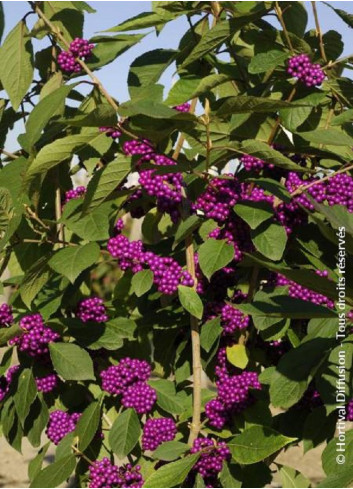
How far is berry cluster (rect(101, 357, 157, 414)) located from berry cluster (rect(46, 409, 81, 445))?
7.1 inches

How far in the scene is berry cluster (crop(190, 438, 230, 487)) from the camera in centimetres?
190

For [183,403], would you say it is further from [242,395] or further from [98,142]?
[98,142]

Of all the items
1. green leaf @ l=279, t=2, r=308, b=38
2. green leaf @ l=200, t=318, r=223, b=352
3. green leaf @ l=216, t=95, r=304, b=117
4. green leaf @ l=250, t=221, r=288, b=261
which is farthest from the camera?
green leaf @ l=279, t=2, r=308, b=38

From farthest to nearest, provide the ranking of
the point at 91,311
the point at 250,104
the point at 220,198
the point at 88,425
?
the point at 91,311, the point at 88,425, the point at 220,198, the point at 250,104

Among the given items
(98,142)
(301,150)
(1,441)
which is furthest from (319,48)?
(1,441)

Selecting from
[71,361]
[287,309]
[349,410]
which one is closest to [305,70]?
[287,309]

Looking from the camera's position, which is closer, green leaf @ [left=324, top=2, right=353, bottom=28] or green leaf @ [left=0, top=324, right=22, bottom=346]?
green leaf @ [left=0, top=324, right=22, bottom=346]

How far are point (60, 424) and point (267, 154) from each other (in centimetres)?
101

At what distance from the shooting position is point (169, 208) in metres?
1.88

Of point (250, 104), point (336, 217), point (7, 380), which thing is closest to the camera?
point (336, 217)

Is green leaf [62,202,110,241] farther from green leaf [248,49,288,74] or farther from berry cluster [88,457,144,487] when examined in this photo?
berry cluster [88,457,144,487]

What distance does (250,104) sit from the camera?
5.00 feet

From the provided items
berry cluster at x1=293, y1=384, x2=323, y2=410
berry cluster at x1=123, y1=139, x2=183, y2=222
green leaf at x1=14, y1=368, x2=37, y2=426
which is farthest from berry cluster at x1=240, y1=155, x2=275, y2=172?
green leaf at x1=14, y1=368, x2=37, y2=426

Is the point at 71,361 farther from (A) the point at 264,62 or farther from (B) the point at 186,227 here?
(A) the point at 264,62
